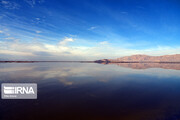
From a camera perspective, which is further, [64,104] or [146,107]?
[64,104]

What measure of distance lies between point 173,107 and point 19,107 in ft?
38.2

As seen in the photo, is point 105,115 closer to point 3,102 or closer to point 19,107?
point 19,107

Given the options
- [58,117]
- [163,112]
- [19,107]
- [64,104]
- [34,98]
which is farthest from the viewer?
[34,98]

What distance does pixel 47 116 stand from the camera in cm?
593

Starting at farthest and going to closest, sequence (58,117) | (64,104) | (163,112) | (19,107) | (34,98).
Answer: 1. (34,98)
2. (64,104)
3. (19,107)
4. (163,112)
5. (58,117)

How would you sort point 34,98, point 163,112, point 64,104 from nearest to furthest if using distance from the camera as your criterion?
point 163,112 → point 64,104 → point 34,98

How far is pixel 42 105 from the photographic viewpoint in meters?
7.30

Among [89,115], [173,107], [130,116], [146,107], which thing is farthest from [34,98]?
[173,107]

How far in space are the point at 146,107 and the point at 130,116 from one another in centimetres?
198

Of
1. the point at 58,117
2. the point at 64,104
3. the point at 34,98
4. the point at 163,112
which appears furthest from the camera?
the point at 34,98

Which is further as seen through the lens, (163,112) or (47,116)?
(163,112)

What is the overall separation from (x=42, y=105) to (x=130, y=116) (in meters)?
6.52

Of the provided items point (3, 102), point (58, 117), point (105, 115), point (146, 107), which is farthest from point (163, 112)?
point (3, 102)

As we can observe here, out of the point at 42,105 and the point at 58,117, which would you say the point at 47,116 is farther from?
the point at 42,105
